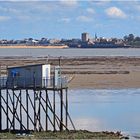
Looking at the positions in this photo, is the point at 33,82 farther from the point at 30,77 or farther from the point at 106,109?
the point at 106,109

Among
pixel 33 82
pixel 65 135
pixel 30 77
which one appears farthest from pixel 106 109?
pixel 65 135

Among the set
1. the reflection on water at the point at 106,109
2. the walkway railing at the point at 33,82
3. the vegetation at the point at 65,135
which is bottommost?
the reflection on water at the point at 106,109

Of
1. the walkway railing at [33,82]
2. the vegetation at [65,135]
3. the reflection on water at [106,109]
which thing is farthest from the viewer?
the reflection on water at [106,109]

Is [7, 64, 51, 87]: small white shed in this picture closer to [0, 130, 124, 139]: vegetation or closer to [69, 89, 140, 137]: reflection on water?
[0, 130, 124, 139]: vegetation

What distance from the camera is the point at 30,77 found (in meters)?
33.2

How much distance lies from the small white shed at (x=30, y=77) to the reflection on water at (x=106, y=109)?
459 centimetres

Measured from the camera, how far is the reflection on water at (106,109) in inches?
1452

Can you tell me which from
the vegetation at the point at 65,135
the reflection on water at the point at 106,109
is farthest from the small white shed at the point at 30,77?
the reflection on water at the point at 106,109

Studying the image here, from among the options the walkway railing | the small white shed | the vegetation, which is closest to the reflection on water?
the vegetation

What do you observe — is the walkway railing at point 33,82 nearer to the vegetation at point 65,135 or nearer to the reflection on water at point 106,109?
the vegetation at point 65,135

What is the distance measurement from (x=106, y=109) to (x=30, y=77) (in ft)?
42.6

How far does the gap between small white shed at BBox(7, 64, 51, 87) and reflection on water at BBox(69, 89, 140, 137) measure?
459 cm

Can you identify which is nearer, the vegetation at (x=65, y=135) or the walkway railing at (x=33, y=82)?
the vegetation at (x=65, y=135)

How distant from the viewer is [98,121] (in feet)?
128
